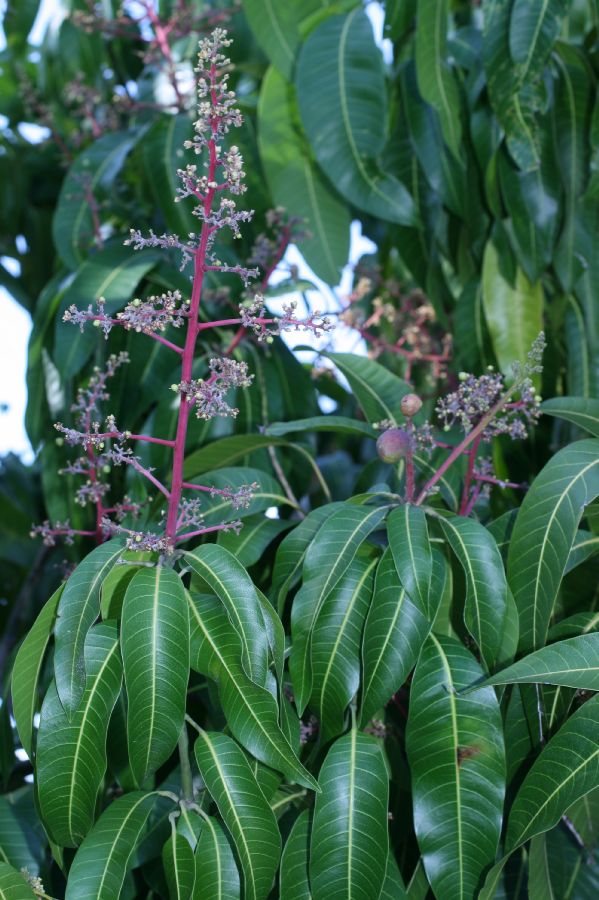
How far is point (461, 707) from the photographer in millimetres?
874

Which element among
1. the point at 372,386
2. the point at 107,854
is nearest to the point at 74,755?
the point at 107,854

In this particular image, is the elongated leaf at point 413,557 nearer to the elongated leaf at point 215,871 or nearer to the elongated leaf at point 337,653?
the elongated leaf at point 337,653

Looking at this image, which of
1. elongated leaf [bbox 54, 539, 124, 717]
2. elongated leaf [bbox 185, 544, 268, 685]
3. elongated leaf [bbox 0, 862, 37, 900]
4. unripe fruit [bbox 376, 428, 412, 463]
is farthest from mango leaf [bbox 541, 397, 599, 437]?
elongated leaf [bbox 0, 862, 37, 900]

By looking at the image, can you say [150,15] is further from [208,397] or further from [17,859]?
[17,859]

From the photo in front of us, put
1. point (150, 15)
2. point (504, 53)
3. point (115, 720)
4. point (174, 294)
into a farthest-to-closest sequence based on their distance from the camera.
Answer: point (150, 15) < point (504, 53) < point (115, 720) < point (174, 294)

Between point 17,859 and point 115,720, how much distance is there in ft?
0.52

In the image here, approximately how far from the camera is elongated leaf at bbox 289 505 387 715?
871 mm

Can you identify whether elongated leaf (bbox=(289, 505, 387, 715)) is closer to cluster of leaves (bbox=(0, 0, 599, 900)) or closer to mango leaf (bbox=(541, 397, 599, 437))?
cluster of leaves (bbox=(0, 0, 599, 900))

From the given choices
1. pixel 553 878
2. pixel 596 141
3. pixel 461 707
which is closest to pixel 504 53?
pixel 596 141

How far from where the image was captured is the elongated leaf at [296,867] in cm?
86

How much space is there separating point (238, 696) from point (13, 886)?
0.20 meters

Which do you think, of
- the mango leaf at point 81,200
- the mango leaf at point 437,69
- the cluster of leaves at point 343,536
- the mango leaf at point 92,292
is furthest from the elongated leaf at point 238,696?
the mango leaf at point 81,200

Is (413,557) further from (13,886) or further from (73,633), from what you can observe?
(13,886)

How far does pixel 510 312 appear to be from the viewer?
4.42 feet
